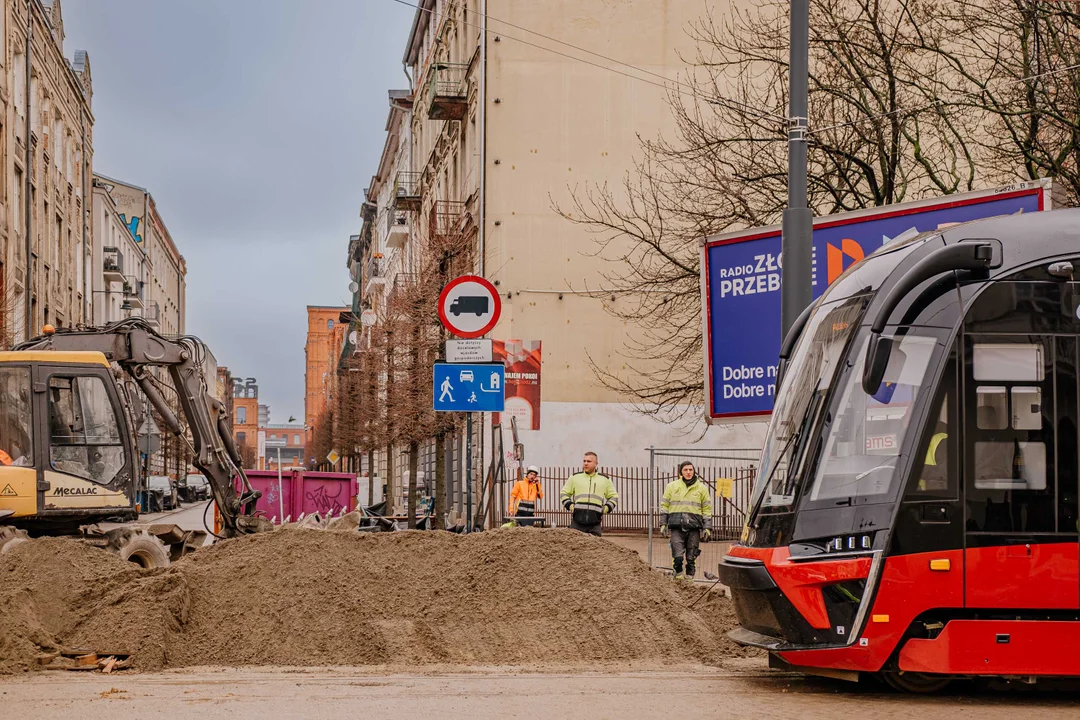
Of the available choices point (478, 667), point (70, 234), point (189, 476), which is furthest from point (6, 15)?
point (189, 476)

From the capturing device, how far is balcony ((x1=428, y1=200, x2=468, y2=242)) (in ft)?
109

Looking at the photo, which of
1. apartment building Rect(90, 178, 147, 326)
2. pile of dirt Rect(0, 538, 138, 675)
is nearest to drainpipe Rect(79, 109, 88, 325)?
apartment building Rect(90, 178, 147, 326)

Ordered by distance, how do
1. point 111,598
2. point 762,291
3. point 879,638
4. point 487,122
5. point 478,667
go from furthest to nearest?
point 487,122 < point 762,291 < point 111,598 < point 478,667 < point 879,638

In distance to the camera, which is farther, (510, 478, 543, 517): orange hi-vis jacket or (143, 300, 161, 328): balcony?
(143, 300, 161, 328): balcony

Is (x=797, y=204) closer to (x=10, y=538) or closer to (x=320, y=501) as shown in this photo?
(x=10, y=538)

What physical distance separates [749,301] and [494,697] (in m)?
7.73

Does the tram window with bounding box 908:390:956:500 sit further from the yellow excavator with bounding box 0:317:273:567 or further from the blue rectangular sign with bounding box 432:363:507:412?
the yellow excavator with bounding box 0:317:273:567

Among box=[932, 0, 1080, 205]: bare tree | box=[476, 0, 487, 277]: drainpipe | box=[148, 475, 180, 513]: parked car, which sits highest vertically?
box=[476, 0, 487, 277]: drainpipe

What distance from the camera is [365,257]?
99312 mm

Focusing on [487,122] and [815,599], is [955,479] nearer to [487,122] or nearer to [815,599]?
[815,599]

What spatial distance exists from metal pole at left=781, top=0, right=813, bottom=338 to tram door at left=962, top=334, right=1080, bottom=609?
3.27m

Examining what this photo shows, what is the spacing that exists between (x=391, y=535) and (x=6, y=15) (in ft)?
104

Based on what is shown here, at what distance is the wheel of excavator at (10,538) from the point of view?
13.5 m

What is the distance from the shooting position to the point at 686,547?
703 inches
